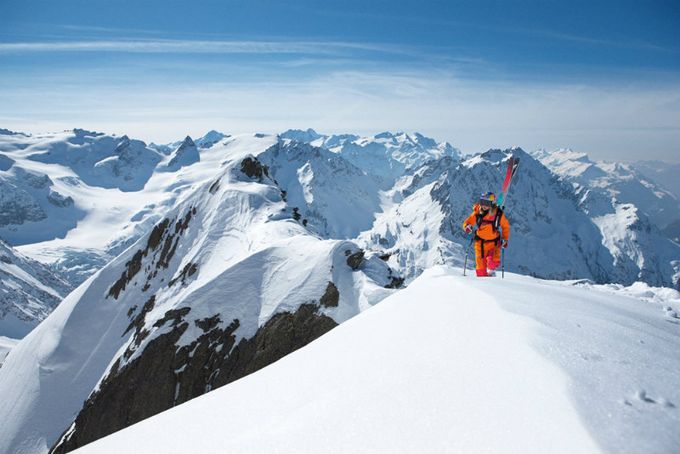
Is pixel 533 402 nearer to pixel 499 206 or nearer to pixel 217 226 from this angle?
pixel 499 206

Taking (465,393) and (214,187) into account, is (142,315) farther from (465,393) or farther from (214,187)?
(465,393)

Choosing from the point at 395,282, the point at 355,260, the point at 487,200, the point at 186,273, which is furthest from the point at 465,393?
the point at 186,273

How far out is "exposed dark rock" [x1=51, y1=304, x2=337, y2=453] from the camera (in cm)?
3022

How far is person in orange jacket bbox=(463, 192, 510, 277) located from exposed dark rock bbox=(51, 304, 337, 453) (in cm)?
1624

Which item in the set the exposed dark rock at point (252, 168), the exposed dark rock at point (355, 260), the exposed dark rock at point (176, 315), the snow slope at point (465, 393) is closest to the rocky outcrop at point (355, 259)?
the exposed dark rock at point (355, 260)

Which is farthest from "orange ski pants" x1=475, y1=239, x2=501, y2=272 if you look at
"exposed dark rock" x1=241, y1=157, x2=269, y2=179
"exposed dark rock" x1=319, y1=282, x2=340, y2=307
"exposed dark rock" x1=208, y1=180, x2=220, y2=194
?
"exposed dark rock" x1=241, y1=157, x2=269, y2=179

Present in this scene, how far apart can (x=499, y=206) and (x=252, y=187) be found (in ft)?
153

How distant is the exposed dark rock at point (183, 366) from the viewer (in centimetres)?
3022

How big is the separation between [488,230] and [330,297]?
18456mm

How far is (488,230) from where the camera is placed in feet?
49.6

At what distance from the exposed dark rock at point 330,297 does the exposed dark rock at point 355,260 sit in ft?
10.3

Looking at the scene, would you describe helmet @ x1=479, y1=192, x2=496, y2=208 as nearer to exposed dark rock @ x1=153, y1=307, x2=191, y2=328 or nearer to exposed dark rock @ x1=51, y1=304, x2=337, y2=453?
exposed dark rock @ x1=51, y1=304, x2=337, y2=453

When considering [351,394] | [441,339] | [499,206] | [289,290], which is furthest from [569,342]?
[289,290]

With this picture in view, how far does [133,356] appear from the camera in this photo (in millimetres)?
33688
